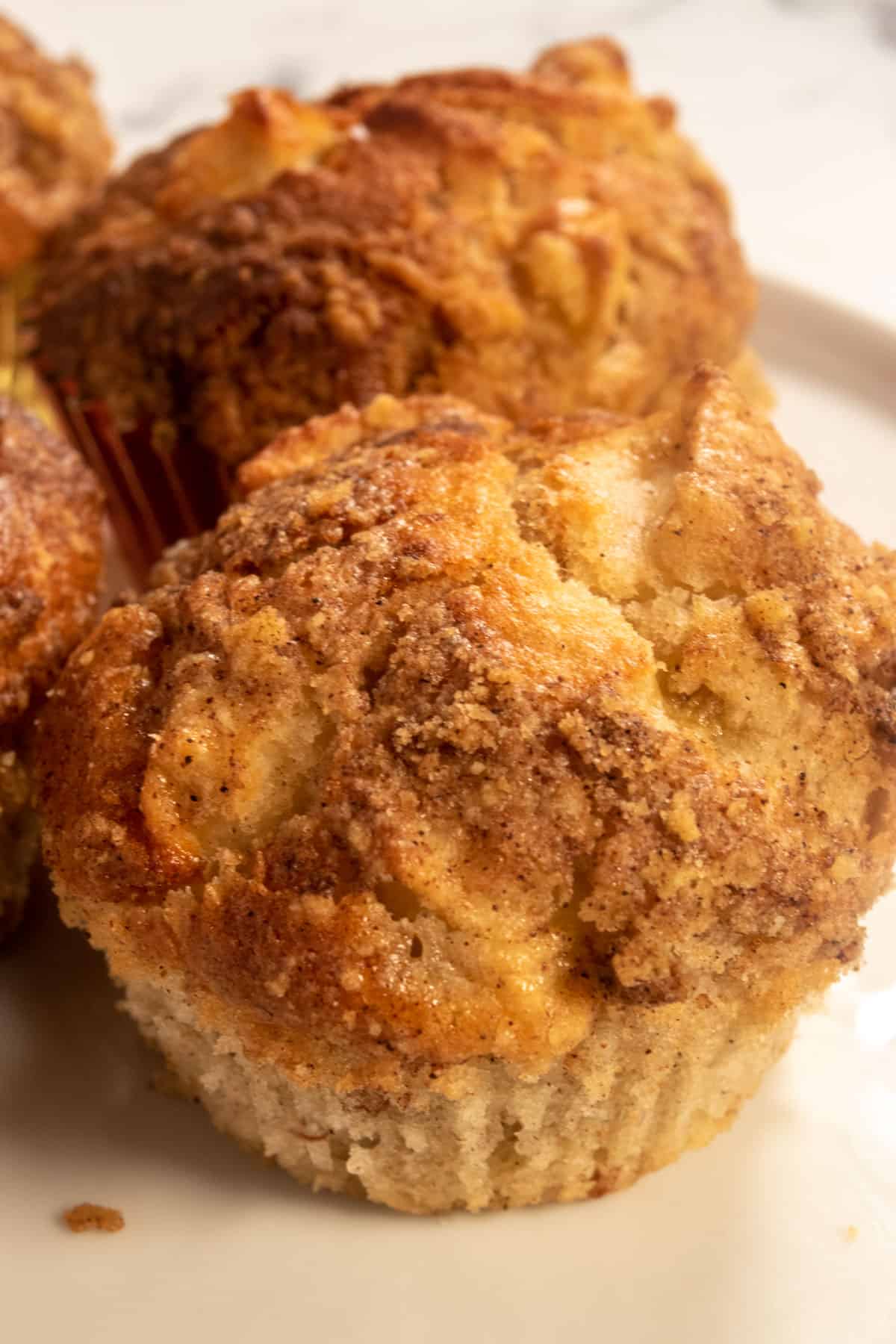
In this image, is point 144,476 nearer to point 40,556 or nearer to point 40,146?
point 40,556

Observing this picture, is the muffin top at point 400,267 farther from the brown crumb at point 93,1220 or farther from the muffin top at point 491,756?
the brown crumb at point 93,1220

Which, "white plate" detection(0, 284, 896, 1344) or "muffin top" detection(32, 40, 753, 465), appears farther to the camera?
"muffin top" detection(32, 40, 753, 465)

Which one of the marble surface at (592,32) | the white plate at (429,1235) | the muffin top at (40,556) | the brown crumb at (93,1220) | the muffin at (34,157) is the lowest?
the brown crumb at (93,1220)

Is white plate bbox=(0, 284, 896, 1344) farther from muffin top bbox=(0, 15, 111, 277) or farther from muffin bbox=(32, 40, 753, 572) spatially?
muffin top bbox=(0, 15, 111, 277)

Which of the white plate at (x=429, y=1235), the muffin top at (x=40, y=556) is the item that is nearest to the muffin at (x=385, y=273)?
the muffin top at (x=40, y=556)

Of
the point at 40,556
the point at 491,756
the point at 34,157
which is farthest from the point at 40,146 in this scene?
the point at 491,756

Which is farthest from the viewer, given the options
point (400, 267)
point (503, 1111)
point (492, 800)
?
point (400, 267)

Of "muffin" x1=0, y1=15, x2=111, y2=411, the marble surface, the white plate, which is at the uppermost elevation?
the marble surface

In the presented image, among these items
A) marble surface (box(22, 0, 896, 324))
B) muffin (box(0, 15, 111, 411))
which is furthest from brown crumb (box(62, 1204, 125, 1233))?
marble surface (box(22, 0, 896, 324))
